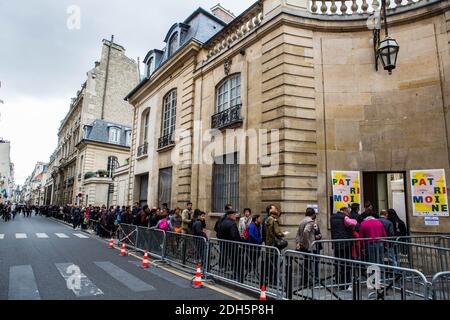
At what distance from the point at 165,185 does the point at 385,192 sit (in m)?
9.65

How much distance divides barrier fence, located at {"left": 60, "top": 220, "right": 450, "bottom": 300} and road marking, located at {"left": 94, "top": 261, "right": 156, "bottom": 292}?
1414 mm

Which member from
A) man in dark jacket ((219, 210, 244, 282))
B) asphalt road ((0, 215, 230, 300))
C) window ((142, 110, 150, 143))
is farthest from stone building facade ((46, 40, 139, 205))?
man in dark jacket ((219, 210, 244, 282))

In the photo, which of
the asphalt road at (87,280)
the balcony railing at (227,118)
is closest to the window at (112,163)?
the balcony railing at (227,118)

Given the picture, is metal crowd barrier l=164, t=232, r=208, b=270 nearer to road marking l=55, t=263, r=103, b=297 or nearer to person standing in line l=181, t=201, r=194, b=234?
person standing in line l=181, t=201, r=194, b=234

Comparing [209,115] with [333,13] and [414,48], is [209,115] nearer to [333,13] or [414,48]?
[333,13]

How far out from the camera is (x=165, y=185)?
15570 mm

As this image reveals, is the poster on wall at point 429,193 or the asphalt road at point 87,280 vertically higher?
the poster on wall at point 429,193

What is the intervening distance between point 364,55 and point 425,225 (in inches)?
195

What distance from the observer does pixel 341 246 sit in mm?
6824

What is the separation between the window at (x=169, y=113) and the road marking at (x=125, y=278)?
8350mm

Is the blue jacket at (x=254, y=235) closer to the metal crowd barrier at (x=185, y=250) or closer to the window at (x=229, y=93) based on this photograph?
the metal crowd barrier at (x=185, y=250)

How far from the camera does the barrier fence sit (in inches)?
171

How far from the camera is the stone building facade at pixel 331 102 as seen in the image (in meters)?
8.33
